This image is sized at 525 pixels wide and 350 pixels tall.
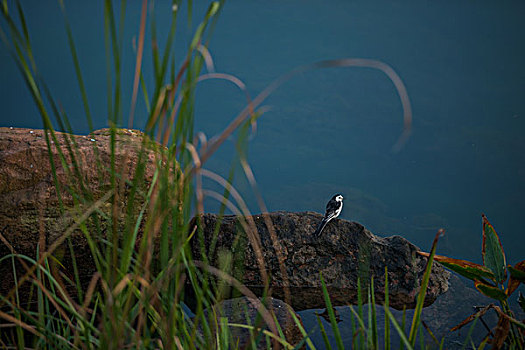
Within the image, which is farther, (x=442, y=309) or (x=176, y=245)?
(x=442, y=309)

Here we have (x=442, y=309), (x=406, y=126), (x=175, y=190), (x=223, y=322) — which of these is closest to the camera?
(x=406, y=126)

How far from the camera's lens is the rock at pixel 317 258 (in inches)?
78.5

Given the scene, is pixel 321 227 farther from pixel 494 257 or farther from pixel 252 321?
pixel 494 257

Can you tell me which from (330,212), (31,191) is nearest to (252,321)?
(330,212)

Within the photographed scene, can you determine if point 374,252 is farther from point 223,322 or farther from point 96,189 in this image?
point 223,322

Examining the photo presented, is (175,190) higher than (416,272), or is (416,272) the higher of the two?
(175,190)

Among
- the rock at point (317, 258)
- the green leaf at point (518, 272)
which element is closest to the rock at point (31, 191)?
the rock at point (317, 258)

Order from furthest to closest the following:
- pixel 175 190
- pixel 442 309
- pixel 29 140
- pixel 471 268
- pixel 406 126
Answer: pixel 442 309 → pixel 29 140 → pixel 471 268 → pixel 175 190 → pixel 406 126

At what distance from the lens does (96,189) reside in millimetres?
1729

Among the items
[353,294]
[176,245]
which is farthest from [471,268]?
[353,294]

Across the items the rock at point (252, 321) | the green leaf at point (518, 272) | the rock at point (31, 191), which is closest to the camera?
the green leaf at point (518, 272)

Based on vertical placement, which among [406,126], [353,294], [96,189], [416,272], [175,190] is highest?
[406,126]

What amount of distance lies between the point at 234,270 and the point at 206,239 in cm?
21

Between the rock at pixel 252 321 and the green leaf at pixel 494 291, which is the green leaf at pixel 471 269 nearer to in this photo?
the green leaf at pixel 494 291
